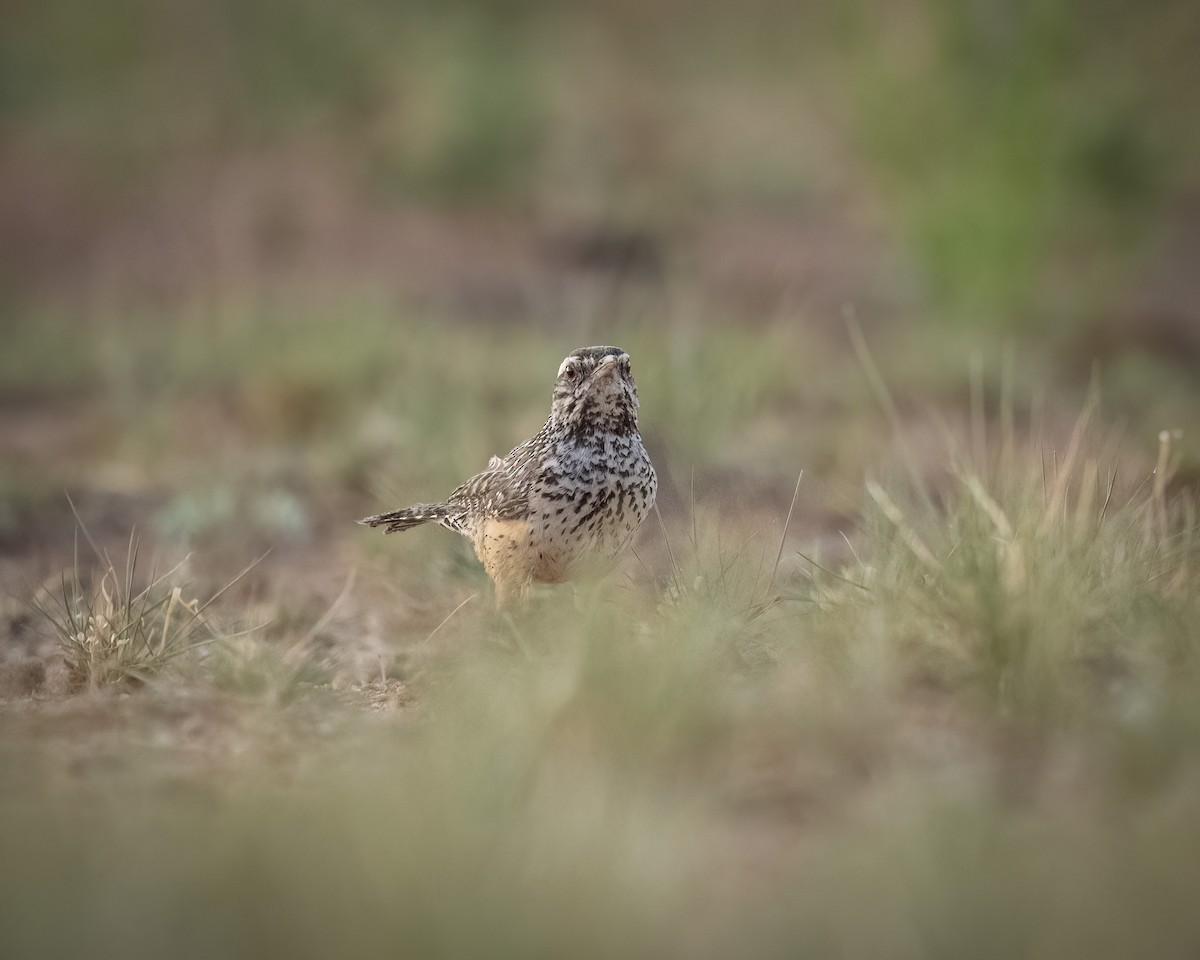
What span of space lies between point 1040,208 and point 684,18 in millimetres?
21357

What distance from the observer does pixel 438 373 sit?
900cm

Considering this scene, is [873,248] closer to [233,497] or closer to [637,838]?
[233,497]

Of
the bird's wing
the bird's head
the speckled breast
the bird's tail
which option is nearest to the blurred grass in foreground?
the speckled breast

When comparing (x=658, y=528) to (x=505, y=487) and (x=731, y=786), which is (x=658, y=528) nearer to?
(x=505, y=487)

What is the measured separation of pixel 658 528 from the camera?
4.47 meters

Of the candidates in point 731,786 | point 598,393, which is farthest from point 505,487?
point 731,786

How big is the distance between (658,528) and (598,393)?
0.66 m

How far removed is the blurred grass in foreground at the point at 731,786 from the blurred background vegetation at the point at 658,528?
0.01 metres

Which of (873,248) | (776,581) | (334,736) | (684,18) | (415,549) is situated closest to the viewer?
(334,736)

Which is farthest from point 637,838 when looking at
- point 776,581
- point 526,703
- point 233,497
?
point 233,497

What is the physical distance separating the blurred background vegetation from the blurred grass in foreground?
0.04ft

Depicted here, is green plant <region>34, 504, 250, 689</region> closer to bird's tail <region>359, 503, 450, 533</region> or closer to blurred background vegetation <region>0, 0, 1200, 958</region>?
blurred background vegetation <region>0, 0, 1200, 958</region>

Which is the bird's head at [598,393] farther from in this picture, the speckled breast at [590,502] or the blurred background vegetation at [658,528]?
the blurred background vegetation at [658,528]

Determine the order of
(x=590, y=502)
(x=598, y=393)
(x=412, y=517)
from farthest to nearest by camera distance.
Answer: (x=412, y=517)
(x=598, y=393)
(x=590, y=502)
